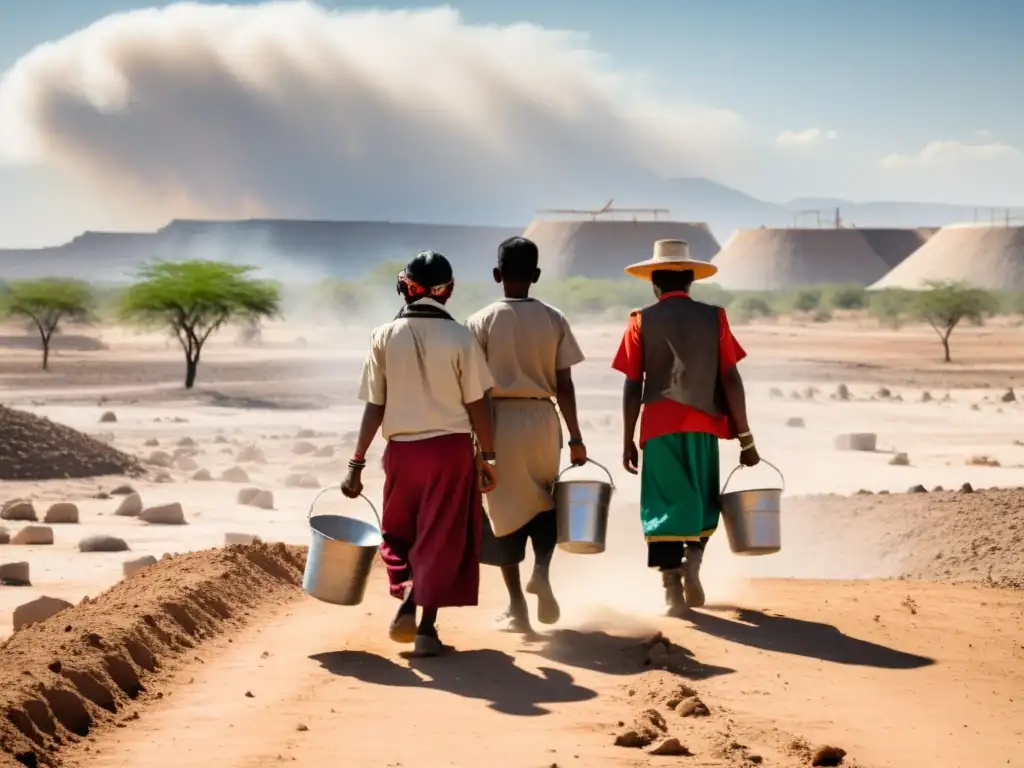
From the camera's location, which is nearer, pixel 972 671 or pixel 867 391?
pixel 972 671

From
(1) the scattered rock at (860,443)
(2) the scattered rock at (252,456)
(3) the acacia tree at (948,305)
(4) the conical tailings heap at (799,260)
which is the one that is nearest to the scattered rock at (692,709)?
(2) the scattered rock at (252,456)

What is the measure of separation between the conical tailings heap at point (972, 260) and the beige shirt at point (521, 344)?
9115cm

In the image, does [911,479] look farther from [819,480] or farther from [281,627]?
[281,627]

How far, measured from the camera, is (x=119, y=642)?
5.95 metres

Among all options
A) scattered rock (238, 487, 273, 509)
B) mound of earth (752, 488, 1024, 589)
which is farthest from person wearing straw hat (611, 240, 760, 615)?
scattered rock (238, 487, 273, 509)

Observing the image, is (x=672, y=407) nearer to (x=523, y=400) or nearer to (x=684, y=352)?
(x=684, y=352)

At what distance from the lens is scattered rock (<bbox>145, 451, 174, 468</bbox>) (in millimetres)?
17766

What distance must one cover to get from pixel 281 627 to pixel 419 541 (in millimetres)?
1276

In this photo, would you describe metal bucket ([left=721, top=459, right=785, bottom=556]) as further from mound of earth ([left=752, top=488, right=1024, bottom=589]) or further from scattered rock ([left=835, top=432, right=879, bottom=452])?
scattered rock ([left=835, top=432, right=879, bottom=452])

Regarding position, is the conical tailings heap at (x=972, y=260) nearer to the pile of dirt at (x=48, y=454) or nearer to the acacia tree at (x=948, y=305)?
the acacia tree at (x=948, y=305)

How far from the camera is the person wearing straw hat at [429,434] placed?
6.04 meters

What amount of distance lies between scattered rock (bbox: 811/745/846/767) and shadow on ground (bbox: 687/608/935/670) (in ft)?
4.74

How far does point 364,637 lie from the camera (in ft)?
22.0

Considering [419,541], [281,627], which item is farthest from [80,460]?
[419,541]
